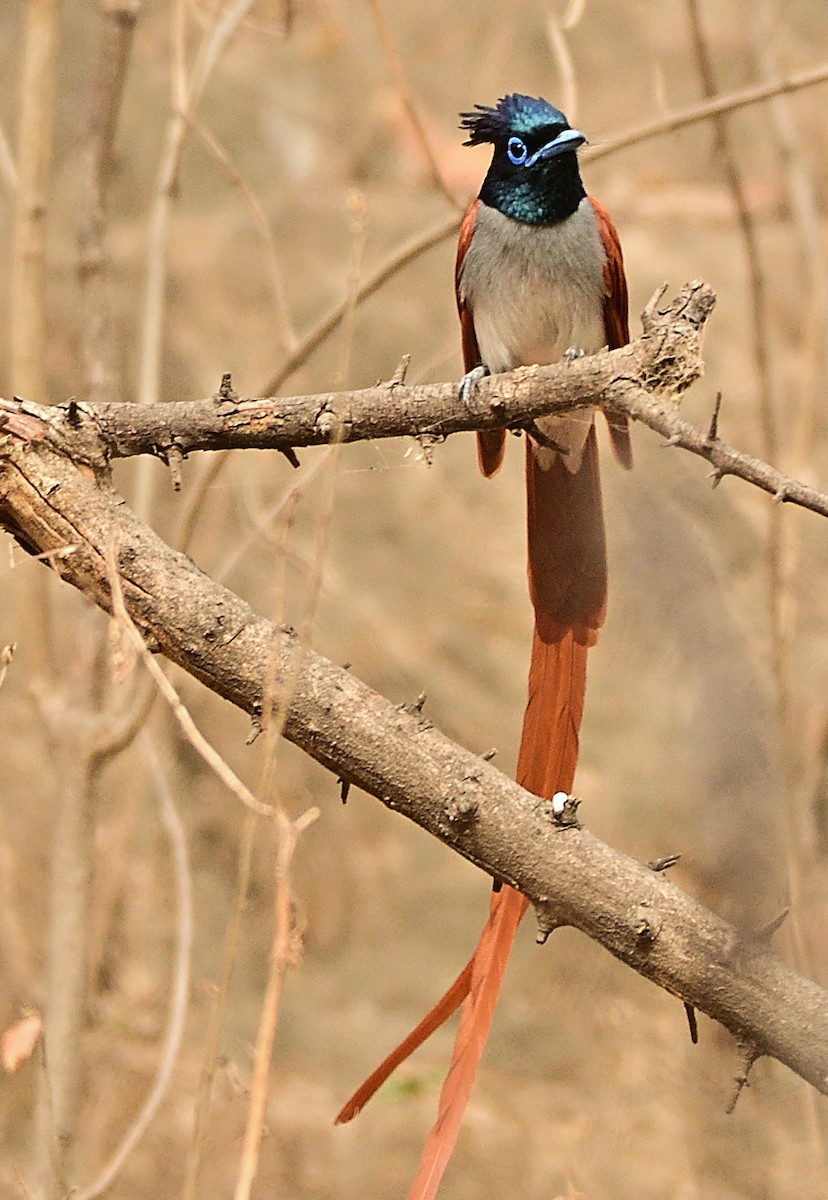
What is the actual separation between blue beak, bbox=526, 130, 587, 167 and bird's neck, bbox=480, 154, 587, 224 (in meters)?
0.06

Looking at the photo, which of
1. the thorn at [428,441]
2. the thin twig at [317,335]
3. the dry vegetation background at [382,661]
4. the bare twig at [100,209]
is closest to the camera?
the thorn at [428,441]

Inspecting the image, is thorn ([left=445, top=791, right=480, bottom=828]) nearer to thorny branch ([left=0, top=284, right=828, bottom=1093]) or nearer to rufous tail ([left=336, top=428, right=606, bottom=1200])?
thorny branch ([left=0, top=284, right=828, bottom=1093])

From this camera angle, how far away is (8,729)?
3.92 metres

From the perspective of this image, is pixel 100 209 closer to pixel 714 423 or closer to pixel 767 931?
pixel 714 423

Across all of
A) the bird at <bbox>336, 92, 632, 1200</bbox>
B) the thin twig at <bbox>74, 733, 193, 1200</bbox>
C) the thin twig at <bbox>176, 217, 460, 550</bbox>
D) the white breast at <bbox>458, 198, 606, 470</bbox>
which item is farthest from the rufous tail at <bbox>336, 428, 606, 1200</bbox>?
the thin twig at <bbox>74, 733, 193, 1200</bbox>

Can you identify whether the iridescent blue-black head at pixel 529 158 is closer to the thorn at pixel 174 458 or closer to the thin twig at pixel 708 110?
the thin twig at pixel 708 110

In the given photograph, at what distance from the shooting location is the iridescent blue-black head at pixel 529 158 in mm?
2047

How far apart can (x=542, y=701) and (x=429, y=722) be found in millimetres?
274

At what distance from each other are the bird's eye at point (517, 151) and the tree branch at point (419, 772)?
0.97 metres

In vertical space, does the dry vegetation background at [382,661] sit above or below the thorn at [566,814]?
above

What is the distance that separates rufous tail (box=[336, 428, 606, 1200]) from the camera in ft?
4.62

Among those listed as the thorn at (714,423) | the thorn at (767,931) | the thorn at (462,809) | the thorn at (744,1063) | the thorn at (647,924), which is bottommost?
the thorn at (744,1063)

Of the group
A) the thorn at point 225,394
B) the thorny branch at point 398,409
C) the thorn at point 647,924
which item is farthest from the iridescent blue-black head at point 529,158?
the thorn at point 647,924

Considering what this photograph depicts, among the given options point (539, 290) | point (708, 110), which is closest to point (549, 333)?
point (539, 290)
